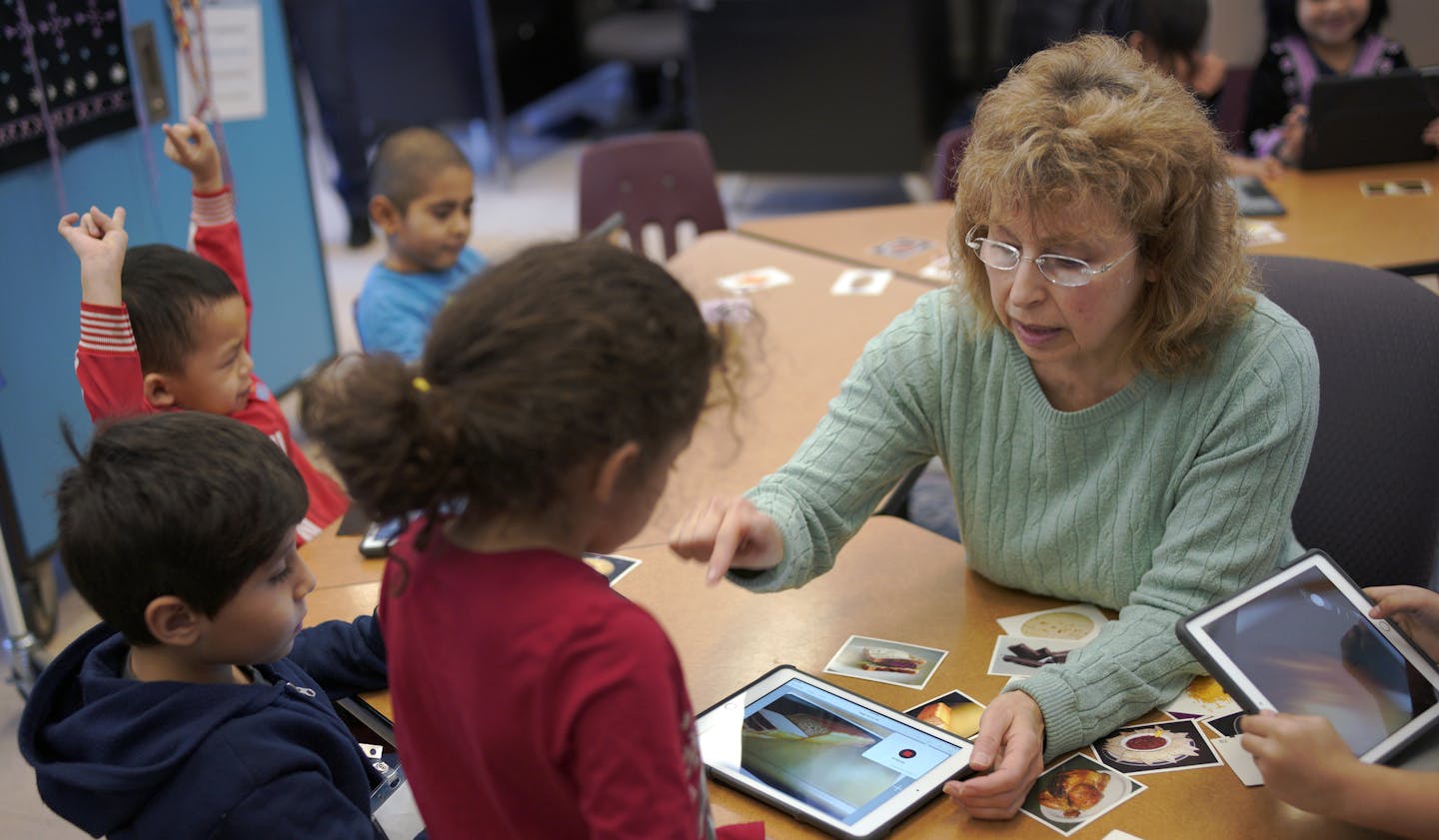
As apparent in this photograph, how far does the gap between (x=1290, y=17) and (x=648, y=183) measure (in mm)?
2175

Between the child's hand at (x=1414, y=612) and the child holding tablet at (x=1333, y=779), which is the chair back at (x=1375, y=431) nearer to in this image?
the child's hand at (x=1414, y=612)

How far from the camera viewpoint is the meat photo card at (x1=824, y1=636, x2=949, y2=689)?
5.34 feet

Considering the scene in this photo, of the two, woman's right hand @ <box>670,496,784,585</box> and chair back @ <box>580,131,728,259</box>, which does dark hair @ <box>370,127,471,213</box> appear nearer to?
chair back @ <box>580,131,728,259</box>

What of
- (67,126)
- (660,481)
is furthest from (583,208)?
(660,481)

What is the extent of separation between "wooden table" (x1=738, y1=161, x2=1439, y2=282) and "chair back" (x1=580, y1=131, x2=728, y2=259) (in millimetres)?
372

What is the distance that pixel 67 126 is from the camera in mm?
3441

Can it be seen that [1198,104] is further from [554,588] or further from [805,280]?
[805,280]

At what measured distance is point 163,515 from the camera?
1338 millimetres

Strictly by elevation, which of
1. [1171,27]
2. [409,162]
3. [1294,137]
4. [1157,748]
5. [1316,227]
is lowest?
[1157,748]

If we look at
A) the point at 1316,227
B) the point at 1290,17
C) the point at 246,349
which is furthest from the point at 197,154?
the point at 1290,17

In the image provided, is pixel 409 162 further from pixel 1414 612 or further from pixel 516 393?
pixel 1414 612

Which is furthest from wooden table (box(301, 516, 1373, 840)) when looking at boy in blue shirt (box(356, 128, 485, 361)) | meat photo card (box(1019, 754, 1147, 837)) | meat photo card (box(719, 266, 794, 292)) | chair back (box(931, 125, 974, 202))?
chair back (box(931, 125, 974, 202))

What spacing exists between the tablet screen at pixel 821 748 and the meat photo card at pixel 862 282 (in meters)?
1.64

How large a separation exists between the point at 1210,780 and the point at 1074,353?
0.55 meters
